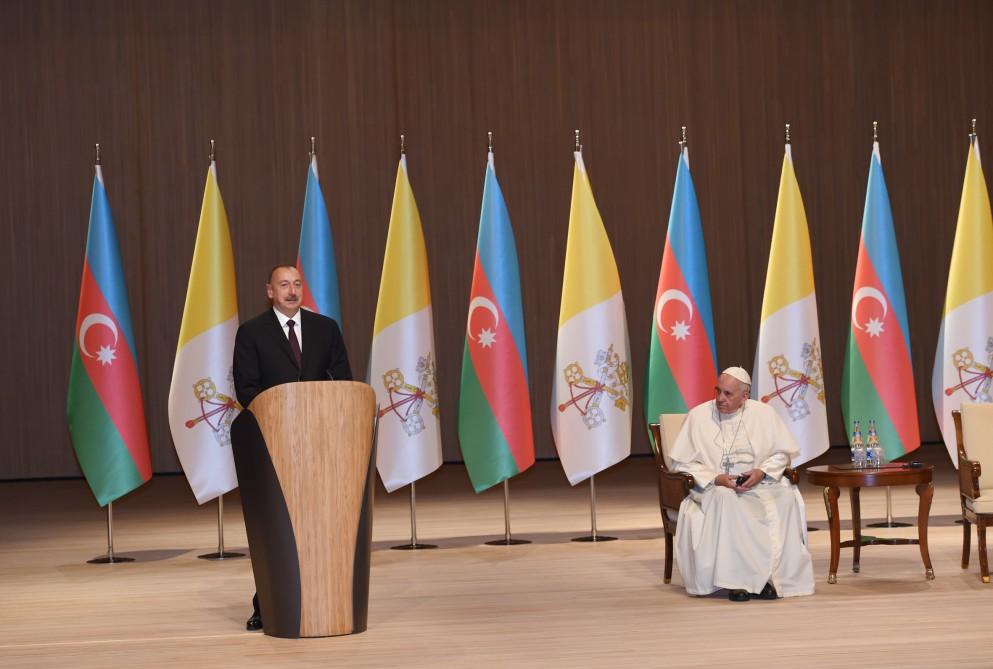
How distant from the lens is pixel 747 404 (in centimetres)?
568

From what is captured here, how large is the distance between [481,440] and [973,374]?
2.97 meters

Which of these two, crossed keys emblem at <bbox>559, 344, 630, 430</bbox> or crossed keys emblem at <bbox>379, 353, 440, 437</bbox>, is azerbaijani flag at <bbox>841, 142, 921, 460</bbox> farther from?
crossed keys emblem at <bbox>379, 353, 440, 437</bbox>

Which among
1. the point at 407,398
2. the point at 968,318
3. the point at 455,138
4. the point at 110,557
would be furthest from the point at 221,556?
the point at 455,138

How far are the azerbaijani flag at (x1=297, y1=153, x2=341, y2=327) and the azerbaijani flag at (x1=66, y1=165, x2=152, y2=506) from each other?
3.41 ft

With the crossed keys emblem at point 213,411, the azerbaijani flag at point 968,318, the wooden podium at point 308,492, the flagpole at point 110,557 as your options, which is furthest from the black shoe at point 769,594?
the flagpole at point 110,557

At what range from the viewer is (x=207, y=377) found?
7.05m

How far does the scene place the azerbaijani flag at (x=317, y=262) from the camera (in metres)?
7.35

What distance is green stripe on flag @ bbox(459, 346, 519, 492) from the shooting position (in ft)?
23.7

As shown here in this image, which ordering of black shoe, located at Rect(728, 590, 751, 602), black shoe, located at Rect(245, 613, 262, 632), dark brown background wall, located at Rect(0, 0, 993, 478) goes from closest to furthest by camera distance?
black shoe, located at Rect(245, 613, 262, 632)
black shoe, located at Rect(728, 590, 751, 602)
dark brown background wall, located at Rect(0, 0, 993, 478)

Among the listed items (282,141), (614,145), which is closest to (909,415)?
(614,145)

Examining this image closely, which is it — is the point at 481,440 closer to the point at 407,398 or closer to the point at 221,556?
the point at 407,398

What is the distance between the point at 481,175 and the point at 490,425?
19.5 feet

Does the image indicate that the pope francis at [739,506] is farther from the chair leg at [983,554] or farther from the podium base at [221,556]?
the podium base at [221,556]

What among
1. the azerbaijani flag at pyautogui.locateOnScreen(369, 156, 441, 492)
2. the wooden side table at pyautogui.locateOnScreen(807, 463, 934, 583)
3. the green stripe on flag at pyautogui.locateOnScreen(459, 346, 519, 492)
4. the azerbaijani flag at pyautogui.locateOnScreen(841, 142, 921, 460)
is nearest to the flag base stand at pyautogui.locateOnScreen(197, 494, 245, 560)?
the azerbaijani flag at pyautogui.locateOnScreen(369, 156, 441, 492)
